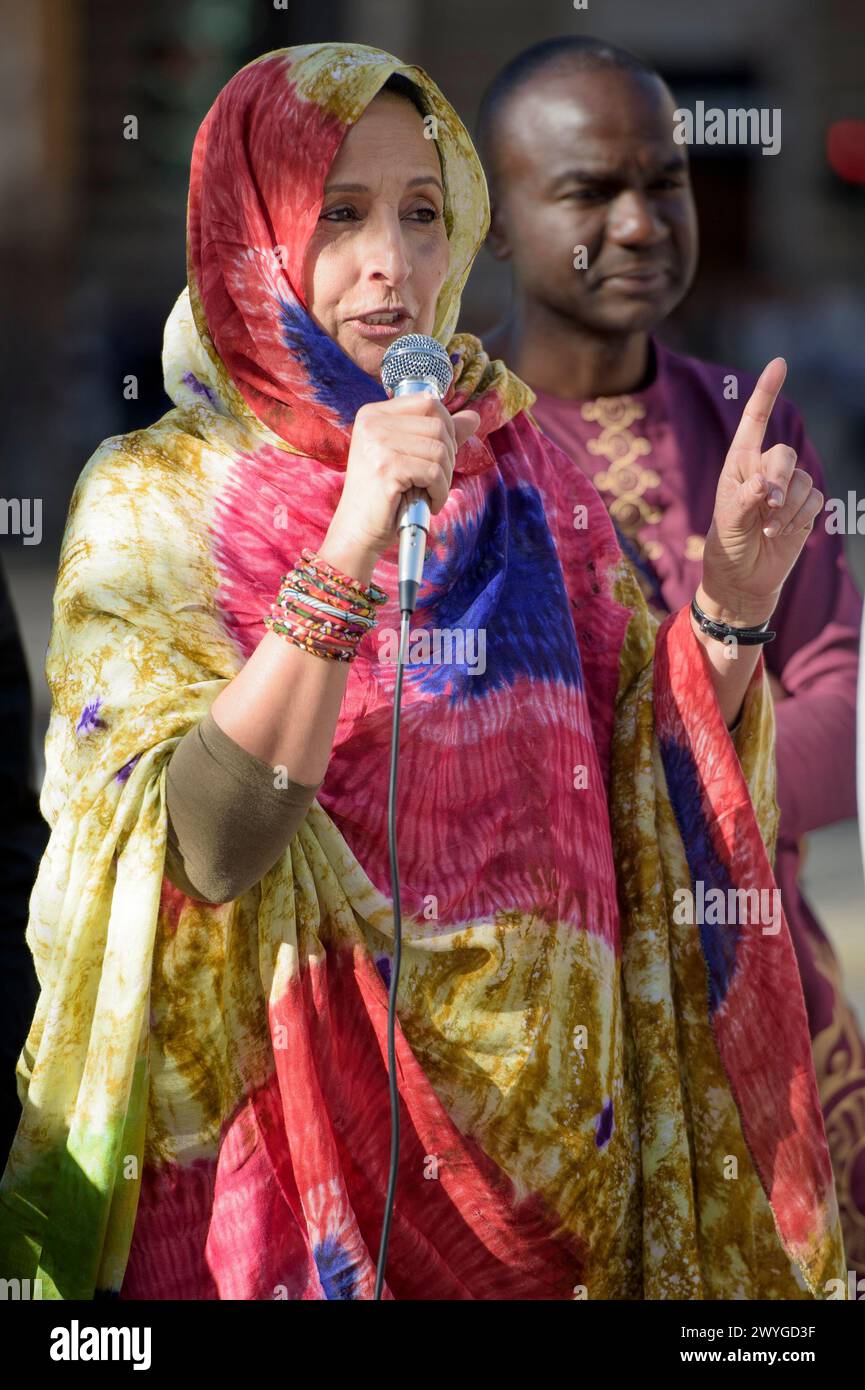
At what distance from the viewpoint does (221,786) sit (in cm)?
186

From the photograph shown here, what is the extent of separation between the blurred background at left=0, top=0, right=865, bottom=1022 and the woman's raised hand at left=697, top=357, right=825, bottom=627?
8.72 metres

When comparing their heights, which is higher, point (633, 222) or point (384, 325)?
point (633, 222)

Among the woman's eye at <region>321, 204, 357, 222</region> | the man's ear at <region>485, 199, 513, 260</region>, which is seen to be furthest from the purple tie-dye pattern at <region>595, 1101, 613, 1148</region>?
the man's ear at <region>485, 199, 513, 260</region>

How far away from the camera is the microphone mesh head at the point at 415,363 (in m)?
1.92

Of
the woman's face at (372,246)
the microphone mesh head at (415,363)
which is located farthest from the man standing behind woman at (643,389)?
the microphone mesh head at (415,363)

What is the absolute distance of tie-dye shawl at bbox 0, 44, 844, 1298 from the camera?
1995 millimetres

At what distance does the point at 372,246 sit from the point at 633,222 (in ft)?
3.62

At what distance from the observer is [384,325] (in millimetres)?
2078

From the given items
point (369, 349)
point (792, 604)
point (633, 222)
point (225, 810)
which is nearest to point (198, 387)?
point (369, 349)

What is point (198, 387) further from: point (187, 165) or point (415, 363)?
point (187, 165)

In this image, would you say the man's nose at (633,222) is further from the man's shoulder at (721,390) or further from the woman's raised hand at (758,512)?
the woman's raised hand at (758,512)

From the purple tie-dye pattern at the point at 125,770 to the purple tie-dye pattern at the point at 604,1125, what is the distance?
26.4 inches
